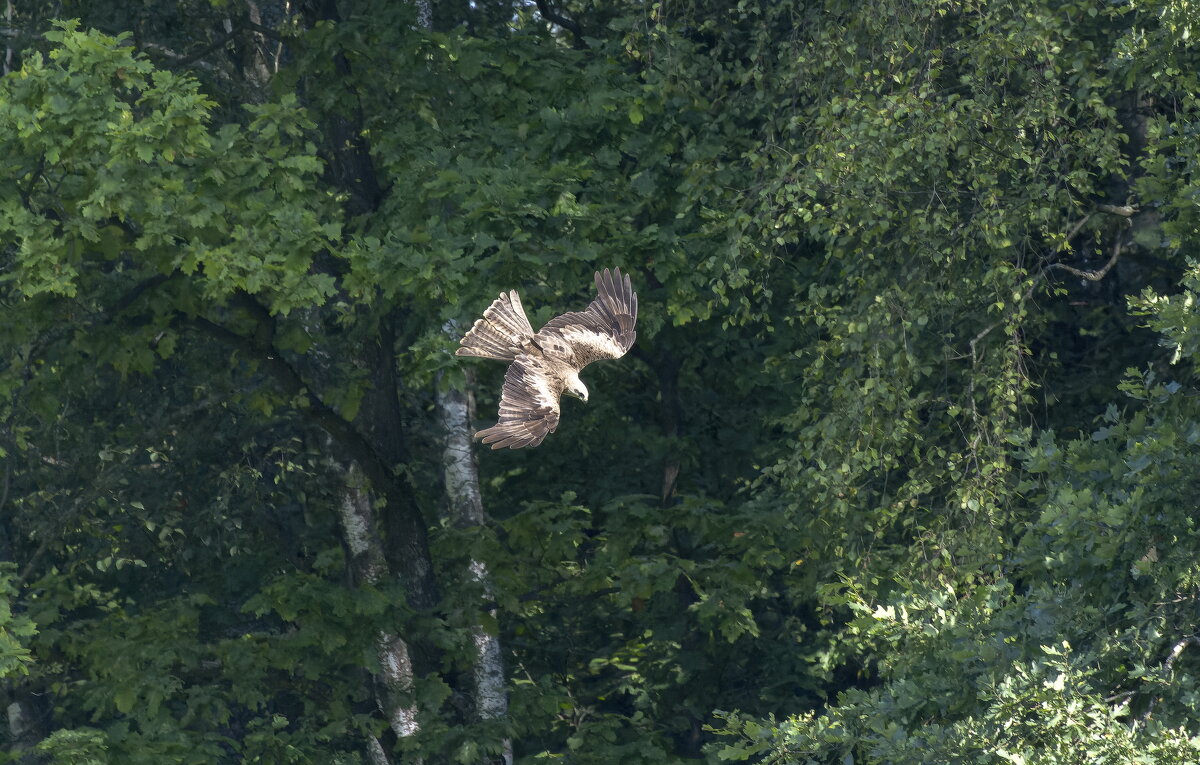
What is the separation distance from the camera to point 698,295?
435 inches

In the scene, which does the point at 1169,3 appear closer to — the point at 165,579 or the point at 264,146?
the point at 264,146

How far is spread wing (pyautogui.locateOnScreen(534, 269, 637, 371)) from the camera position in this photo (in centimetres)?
942

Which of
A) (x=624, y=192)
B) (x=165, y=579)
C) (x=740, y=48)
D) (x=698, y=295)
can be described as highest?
(x=740, y=48)

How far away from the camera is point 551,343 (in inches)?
372

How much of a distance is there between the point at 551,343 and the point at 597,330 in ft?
0.90

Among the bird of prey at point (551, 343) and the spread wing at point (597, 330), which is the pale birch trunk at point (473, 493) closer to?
the bird of prey at point (551, 343)

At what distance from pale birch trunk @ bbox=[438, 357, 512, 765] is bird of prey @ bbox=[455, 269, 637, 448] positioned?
2466 mm

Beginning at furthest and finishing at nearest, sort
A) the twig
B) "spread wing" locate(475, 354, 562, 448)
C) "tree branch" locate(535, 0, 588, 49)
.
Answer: "tree branch" locate(535, 0, 588, 49) → "spread wing" locate(475, 354, 562, 448) → the twig

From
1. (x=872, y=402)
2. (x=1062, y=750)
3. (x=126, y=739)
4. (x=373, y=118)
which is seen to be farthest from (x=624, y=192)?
(x=1062, y=750)

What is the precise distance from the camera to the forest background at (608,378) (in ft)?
24.9

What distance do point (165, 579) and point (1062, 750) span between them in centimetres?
915

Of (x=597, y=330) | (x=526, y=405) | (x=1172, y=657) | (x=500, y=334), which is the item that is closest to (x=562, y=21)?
(x=500, y=334)

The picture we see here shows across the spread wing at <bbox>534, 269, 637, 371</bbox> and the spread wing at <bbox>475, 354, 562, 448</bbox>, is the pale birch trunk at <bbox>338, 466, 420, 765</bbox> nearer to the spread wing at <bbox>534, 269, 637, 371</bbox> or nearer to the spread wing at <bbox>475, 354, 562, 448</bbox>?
the spread wing at <bbox>475, 354, 562, 448</bbox>

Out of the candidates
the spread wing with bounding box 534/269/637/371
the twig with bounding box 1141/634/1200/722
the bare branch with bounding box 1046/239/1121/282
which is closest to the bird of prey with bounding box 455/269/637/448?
the spread wing with bounding box 534/269/637/371
